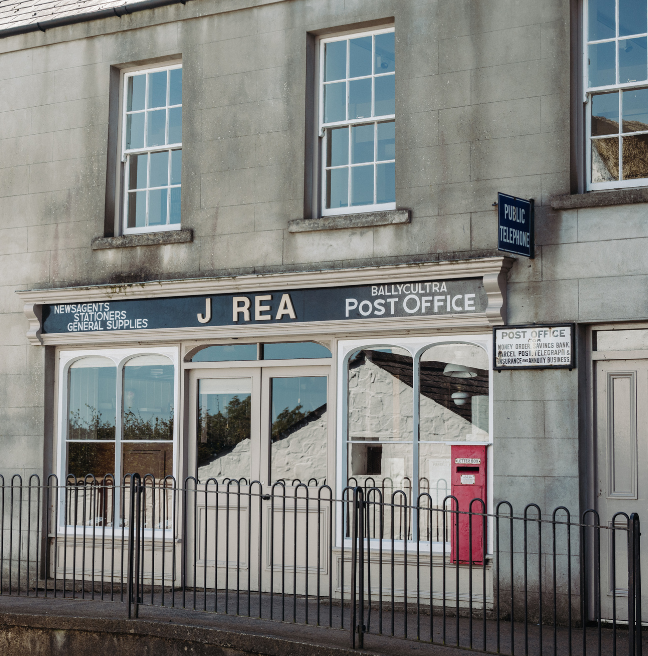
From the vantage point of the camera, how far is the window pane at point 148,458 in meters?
11.5

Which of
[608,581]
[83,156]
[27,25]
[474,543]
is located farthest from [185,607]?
[27,25]

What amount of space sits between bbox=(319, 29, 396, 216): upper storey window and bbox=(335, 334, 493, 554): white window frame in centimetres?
140

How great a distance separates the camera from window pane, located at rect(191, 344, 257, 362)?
11148 mm

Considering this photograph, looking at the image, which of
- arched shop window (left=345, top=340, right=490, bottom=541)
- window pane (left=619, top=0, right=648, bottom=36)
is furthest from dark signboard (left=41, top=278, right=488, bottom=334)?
window pane (left=619, top=0, right=648, bottom=36)

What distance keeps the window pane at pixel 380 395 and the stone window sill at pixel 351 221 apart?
1273 mm

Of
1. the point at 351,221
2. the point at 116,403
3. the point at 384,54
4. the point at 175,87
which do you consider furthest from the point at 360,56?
the point at 116,403

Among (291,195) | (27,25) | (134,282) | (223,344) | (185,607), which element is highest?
(27,25)

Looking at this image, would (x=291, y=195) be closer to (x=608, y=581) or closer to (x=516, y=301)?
(x=516, y=301)

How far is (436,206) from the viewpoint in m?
10.1

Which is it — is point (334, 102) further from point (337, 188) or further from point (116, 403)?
point (116, 403)

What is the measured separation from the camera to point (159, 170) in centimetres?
1188

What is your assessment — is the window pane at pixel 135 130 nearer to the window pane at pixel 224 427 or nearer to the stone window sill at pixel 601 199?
the window pane at pixel 224 427

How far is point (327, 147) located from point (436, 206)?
5.06ft

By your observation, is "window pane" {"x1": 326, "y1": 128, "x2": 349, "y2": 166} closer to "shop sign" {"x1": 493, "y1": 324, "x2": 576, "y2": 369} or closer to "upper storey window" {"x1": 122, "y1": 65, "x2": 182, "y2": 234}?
"upper storey window" {"x1": 122, "y1": 65, "x2": 182, "y2": 234}
